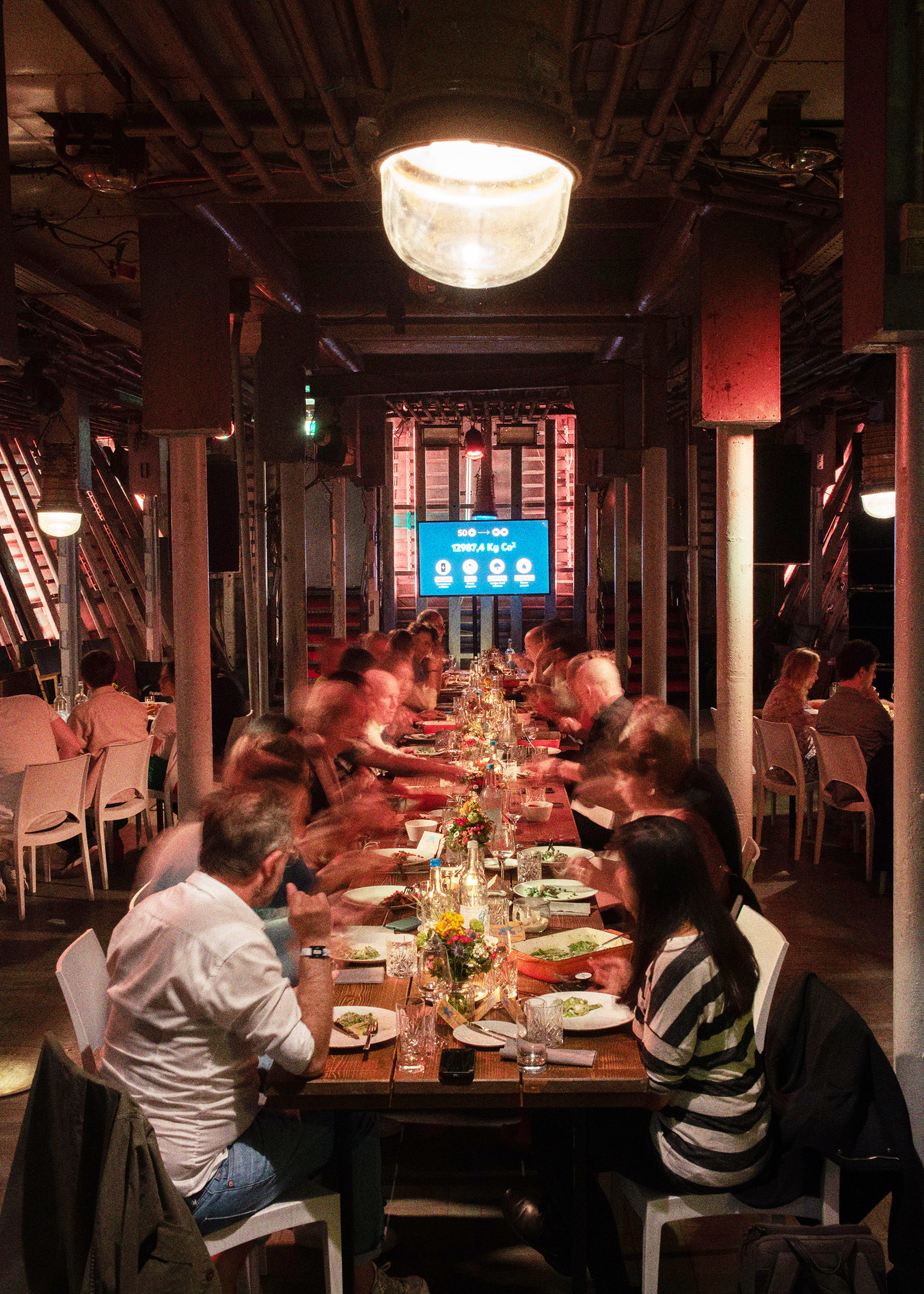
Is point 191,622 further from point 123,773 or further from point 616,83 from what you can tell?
point 616,83

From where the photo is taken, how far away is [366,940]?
3.13 metres

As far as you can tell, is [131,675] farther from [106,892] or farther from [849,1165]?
[849,1165]

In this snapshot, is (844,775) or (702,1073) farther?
(844,775)

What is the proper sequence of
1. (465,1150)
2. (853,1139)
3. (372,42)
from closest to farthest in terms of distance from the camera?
(853,1139), (372,42), (465,1150)

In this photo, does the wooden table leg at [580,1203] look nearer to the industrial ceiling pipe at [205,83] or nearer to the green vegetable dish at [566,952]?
the green vegetable dish at [566,952]

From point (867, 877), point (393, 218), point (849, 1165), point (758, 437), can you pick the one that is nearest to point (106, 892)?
point (867, 877)

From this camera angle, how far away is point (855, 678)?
6.97m

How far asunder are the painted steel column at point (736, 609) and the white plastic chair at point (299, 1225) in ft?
11.5

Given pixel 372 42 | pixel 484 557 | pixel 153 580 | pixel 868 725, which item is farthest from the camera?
pixel 484 557

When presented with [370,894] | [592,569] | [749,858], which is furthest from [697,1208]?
[592,569]

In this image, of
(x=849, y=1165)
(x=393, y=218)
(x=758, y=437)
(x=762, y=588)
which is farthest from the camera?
(x=762, y=588)

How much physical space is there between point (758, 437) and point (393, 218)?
15.1 m

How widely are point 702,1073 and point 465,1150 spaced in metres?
1.43

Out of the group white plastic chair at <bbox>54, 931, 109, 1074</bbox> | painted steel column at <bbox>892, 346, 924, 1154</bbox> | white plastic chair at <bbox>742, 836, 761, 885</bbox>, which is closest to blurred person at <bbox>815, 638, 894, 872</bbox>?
white plastic chair at <bbox>742, 836, 761, 885</bbox>
